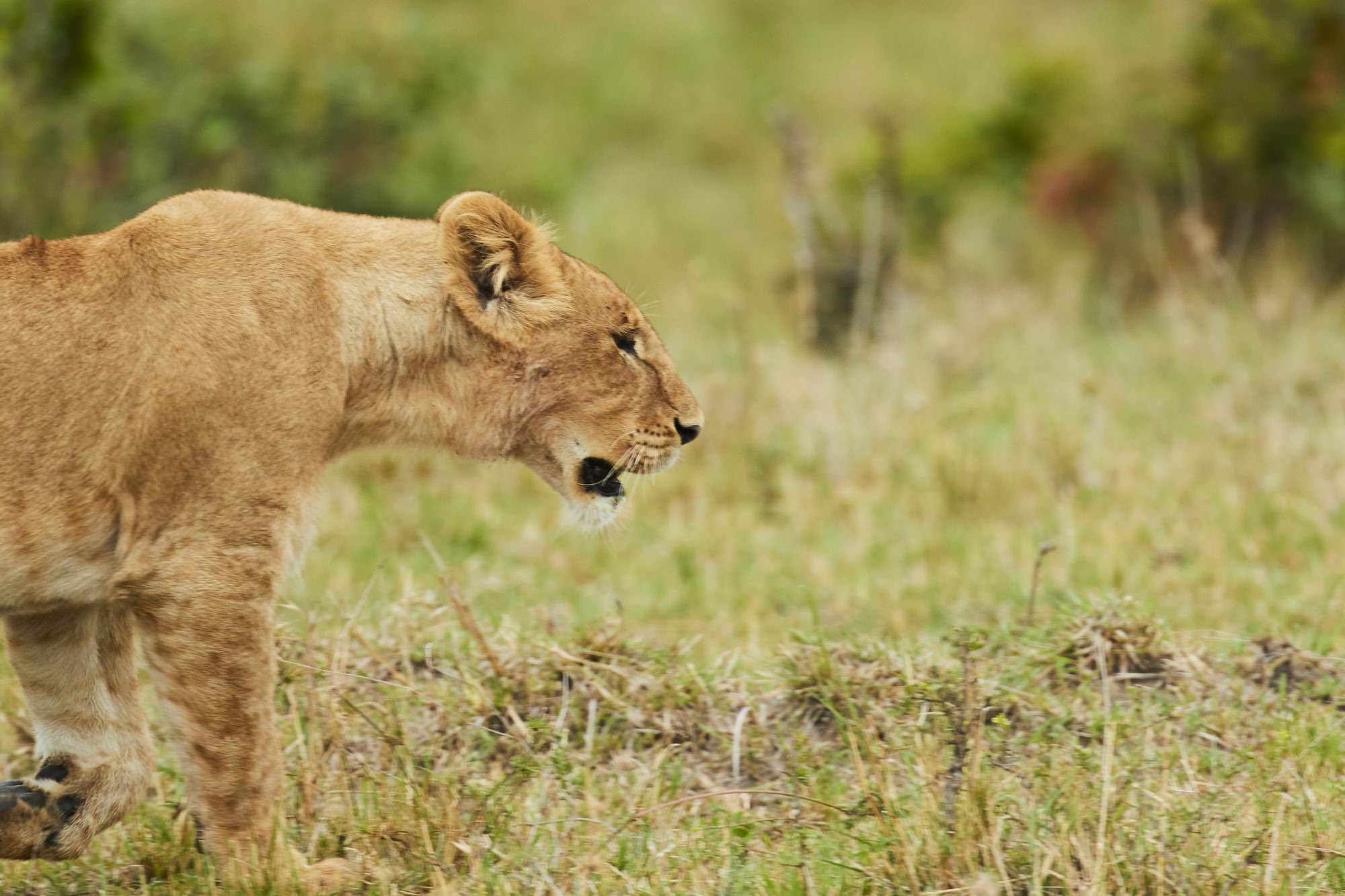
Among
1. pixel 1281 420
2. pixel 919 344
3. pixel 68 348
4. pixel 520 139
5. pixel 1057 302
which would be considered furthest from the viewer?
pixel 520 139

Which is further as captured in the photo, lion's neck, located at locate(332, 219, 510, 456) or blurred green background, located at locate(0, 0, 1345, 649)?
blurred green background, located at locate(0, 0, 1345, 649)

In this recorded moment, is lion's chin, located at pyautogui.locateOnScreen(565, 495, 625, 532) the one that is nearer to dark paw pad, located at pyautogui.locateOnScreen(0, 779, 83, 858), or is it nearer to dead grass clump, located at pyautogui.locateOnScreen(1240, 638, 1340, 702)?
dark paw pad, located at pyautogui.locateOnScreen(0, 779, 83, 858)

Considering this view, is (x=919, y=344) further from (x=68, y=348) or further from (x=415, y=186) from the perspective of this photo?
(x=68, y=348)

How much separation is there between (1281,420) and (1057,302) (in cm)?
284

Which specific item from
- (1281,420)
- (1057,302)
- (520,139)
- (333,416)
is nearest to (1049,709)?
(333,416)

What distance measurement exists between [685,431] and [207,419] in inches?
53.0

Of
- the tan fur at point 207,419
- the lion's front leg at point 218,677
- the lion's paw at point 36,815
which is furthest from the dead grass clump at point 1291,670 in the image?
the lion's paw at point 36,815

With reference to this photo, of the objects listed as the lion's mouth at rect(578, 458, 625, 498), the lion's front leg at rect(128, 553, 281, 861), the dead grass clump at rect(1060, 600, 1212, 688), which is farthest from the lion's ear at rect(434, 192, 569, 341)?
the dead grass clump at rect(1060, 600, 1212, 688)

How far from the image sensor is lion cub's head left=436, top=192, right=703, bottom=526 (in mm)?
3941

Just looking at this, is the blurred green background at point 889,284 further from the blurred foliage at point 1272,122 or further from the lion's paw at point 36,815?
the lion's paw at point 36,815

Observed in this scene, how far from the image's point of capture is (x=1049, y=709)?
4.19 m

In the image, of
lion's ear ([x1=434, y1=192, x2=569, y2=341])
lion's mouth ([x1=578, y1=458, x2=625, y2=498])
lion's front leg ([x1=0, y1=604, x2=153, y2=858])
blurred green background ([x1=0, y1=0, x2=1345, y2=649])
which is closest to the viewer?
lion's front leg ([x1=0, y1=604, x2=153, y2=858])

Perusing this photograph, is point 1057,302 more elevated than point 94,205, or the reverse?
point 1057,302

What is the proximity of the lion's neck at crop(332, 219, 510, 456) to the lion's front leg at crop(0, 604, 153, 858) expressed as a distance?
72cm
